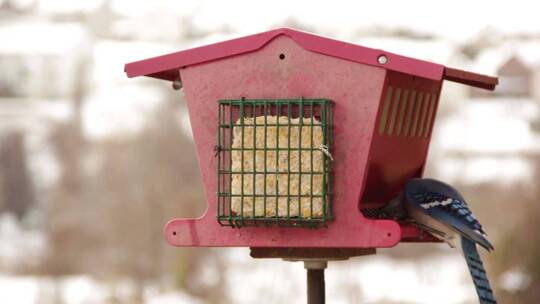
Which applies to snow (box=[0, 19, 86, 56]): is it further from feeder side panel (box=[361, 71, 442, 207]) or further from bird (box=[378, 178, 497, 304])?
bird (box=[378, 178, 497, 304])

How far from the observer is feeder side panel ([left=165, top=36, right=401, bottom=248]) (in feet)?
10.5

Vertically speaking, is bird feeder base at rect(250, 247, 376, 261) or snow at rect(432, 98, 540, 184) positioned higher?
bird feeder base at rect(250, 247, 376, 261)

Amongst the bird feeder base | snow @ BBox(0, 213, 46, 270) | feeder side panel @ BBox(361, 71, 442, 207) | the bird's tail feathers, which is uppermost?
feeder side panel @ BBox(361, 71, 442, 207)

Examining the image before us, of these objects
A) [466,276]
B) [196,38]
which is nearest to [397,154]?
[466,276]

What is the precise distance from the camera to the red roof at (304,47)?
3139mm

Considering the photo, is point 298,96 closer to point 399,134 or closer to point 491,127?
point 399,134

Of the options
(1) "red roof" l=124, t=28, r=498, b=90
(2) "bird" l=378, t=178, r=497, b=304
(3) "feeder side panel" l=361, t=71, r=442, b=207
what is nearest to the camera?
(1) "red roof" l=124, t=28, r=498, b=90

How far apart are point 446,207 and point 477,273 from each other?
8.2 inches

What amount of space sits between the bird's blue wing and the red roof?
0.31m

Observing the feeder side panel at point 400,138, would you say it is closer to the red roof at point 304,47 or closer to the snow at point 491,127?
the red roof at point 304,47

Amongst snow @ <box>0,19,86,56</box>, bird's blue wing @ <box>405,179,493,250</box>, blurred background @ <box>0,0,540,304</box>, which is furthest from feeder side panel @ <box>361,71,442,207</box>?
snow @ <box>0,19,86,56</box>

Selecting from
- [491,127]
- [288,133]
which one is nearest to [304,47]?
[288,133]

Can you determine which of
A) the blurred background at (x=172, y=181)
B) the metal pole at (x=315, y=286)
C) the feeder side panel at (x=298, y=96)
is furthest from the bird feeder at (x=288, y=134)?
the blurred background at (x=172, y=181)

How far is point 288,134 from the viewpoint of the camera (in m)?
3.24
